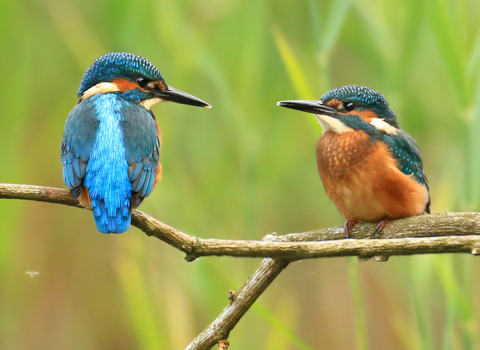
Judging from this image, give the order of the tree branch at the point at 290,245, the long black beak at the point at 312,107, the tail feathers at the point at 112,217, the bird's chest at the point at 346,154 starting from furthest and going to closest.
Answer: the bird's chest at the point at 346,154, the long black beak at the point at 312,107, the tail feathers at the point at 112,217, the tree branch at the point at 290,245

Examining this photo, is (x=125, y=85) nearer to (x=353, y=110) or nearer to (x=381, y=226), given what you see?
(x=353, y=110)

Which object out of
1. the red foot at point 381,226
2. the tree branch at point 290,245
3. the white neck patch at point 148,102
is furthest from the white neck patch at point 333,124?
the tree branch at point 290,245

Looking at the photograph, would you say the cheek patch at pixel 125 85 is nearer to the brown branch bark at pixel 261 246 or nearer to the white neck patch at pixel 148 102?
the white neck patch at pixel 148 102

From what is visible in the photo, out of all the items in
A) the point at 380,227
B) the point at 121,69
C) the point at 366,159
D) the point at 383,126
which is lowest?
the point at 380,227

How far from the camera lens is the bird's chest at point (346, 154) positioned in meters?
2.29

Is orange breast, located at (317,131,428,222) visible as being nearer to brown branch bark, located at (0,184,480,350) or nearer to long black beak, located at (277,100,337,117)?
long black beak, located at (277,100,337,117)

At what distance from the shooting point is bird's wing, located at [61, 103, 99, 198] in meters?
1.67

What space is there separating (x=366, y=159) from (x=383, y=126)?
0.57ft

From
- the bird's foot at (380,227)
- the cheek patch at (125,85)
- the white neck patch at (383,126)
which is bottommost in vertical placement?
the bird's foot at (380,227)

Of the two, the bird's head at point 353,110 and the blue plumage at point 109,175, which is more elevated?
the bird's head at point 353,110

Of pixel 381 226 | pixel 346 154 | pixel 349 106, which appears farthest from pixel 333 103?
pixel 381 226

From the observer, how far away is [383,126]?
2363 millimetres

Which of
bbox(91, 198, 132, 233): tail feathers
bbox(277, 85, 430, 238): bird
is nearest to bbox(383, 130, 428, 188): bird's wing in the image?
bbox(277, 85, 430, 238): bird

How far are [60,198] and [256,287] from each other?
0.55 metres
